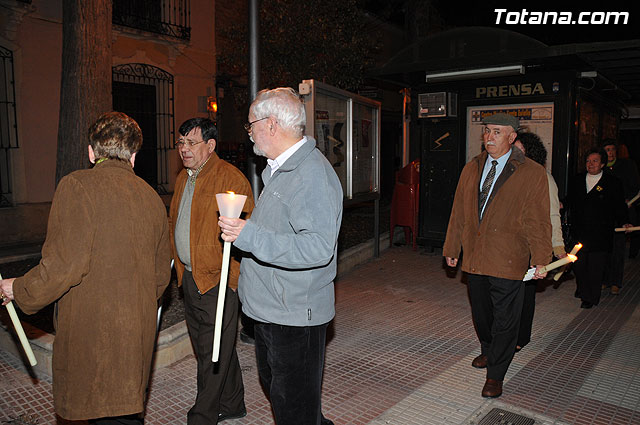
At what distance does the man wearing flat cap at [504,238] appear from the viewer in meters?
4.03

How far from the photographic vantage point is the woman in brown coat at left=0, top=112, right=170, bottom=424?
2.38 meters

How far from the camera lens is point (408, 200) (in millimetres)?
10086

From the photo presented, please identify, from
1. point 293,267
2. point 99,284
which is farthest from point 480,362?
point 99,284

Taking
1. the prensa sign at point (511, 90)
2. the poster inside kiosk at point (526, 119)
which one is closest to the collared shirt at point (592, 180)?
the poster inside kiosk at point (526, 119)

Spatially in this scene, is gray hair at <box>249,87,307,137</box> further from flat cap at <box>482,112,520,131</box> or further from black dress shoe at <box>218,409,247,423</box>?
black dress shoe at <box>218,409,247,423</box>

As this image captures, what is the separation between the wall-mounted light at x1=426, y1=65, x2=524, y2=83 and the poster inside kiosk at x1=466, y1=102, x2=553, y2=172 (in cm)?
68

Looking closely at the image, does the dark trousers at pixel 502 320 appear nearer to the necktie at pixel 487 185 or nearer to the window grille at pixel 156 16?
the necktie at pixel 487 185

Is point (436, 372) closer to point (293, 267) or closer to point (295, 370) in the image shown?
point (295, 370)

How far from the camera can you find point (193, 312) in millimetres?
3592

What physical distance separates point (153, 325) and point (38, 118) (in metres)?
9.59

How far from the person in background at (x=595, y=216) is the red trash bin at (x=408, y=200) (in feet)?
12.0

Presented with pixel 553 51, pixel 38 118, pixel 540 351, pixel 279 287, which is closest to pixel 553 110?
pixel 553 51

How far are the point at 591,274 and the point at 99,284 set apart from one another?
5.92m

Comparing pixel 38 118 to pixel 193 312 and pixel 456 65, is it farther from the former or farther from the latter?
pixel 193 312
